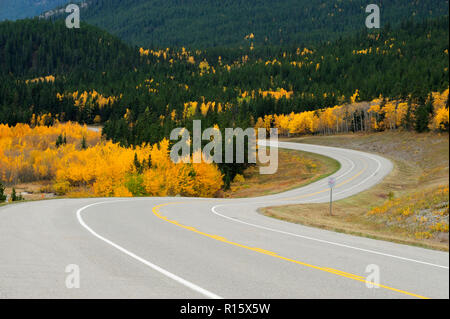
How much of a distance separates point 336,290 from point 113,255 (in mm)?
6675

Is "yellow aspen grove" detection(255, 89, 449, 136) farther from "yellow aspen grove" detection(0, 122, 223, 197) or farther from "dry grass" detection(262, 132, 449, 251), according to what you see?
"yellow aspen grove" detection(0, 122, 223, 197)

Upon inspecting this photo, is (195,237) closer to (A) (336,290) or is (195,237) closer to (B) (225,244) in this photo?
(B) (225,244)

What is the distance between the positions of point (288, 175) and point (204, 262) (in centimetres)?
5570

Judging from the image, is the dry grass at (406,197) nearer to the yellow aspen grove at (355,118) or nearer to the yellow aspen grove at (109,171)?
the yellow aspen grove at (355,118)

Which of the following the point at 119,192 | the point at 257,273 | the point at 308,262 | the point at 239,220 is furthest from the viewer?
the point at 119,192

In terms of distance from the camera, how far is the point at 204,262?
1031 cm

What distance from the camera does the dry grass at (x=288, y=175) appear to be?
58156 mm

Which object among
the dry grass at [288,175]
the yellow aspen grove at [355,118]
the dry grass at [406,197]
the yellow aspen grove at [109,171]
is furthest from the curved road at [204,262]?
the yellow aspen grove at [109,171]

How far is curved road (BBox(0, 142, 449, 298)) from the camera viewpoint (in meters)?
7.79

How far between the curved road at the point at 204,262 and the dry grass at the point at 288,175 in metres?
39.3

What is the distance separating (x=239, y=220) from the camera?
2016 centimetres
